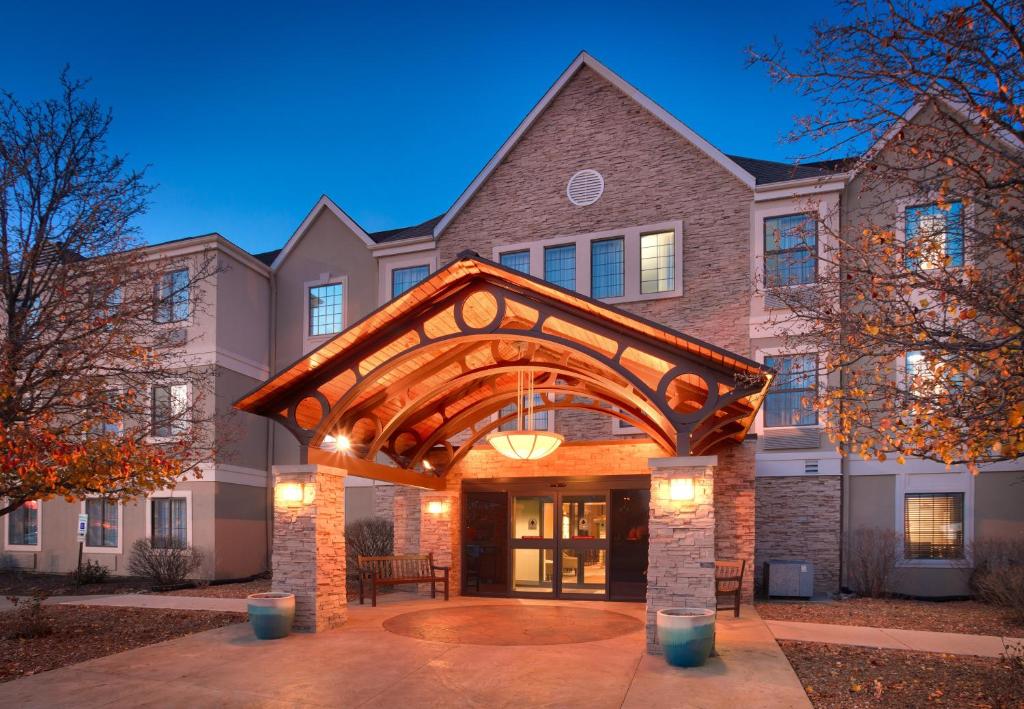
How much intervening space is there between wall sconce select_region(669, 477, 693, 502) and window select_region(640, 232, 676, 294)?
27.7 feet

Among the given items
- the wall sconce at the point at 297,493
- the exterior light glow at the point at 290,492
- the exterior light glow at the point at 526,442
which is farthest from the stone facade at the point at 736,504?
the exterior light glow at the point at 290,492

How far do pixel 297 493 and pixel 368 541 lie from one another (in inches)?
279

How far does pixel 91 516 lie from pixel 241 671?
14264 millimetres

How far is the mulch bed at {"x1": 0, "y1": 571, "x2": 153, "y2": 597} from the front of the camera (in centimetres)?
1720

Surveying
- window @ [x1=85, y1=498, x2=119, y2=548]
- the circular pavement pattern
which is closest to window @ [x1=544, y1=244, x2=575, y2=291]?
the circular pavement pattern

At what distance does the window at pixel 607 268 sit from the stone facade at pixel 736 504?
16.3 feet

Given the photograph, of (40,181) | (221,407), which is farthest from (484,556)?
(40,181)

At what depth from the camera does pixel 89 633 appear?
11023 millimetres

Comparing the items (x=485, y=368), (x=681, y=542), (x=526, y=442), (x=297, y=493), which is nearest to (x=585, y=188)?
(x=485, y=368)

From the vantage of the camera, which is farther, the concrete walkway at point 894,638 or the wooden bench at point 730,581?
the wooden bench at point 730,581

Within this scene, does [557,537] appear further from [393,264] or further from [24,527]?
[24,527]

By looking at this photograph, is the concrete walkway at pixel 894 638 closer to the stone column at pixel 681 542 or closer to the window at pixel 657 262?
the stone column at pixel 681 542

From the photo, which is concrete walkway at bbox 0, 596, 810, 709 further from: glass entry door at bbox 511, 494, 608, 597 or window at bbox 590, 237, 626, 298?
window at bbox 590, 237, 626, 298

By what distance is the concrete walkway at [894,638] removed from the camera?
9453 mm
